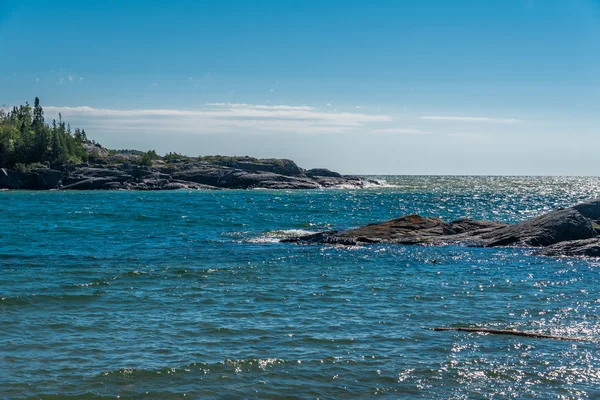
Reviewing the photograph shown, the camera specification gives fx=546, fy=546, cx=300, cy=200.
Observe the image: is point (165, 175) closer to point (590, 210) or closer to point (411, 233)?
point (411, 233)

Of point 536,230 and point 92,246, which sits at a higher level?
point 536,230

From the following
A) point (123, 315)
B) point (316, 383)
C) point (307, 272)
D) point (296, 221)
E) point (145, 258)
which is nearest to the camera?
point (316, 383)

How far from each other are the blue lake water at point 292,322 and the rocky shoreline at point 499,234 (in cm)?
269

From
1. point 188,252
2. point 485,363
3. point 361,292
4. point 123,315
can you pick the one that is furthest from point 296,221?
point 485,363

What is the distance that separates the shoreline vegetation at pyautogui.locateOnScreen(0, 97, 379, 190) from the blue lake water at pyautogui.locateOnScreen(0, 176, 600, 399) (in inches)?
4114

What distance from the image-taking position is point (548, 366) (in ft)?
48.5

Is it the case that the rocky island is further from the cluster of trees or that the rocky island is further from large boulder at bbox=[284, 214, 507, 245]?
large boulder at bbox=[284, 214, 507, 245]

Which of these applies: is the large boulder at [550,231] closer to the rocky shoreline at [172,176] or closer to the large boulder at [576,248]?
the large boulder at [576,248]

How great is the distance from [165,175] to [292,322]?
444 ft

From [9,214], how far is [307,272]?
162 feet

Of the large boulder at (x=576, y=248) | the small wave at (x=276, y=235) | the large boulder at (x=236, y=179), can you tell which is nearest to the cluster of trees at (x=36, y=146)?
the large boulder at (x=236, y=179)

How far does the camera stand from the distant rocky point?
13125 cm

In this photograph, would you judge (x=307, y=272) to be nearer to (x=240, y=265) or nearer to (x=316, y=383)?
(x=240, y=265)

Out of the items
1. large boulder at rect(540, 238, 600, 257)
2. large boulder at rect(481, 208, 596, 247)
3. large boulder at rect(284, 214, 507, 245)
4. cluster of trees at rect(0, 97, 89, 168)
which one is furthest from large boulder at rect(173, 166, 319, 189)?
large boulder at rect(540, 238, 600, 257)
